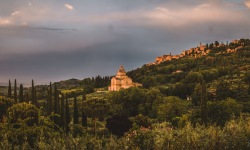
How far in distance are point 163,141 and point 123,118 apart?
2255 centimetres

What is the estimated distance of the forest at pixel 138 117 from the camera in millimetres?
14452

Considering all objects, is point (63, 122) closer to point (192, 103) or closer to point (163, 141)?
point (163, 141)

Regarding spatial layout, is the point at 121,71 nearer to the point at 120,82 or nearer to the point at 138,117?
the point at 120,82

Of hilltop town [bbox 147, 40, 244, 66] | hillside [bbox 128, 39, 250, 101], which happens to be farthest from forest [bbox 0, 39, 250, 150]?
hilltop town [bbox 147, 40, 244, 66]

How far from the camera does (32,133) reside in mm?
23953

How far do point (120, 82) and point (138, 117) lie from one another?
193 ft

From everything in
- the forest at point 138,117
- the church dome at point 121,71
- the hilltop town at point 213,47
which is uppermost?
the hilltop town at point 213,47

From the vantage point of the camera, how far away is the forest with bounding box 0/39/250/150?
14452mm

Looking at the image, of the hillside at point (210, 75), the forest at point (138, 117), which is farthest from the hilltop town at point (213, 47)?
the forest at point (138, 117)

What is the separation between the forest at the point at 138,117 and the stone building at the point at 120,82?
294 inches

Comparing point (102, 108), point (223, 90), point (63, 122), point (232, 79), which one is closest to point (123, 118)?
point (102, 108)

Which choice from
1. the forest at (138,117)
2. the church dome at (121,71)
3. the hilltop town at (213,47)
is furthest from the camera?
the hilltop town at (213,47)

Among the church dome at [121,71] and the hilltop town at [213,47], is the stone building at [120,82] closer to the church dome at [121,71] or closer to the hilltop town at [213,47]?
the church dome at [121,71]

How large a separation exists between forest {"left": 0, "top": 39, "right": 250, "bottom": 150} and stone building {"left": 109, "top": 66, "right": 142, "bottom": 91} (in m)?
7.48
